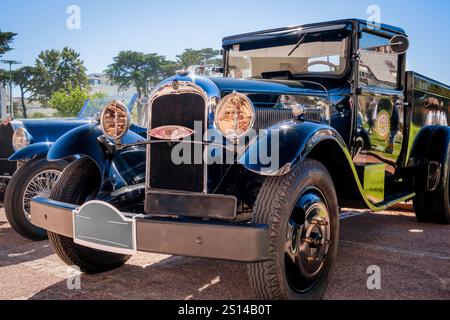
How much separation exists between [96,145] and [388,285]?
7.28ft

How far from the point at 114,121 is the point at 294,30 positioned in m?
1.84

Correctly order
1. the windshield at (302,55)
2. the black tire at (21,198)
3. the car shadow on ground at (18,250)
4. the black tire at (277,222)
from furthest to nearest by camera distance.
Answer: the black tire at (21,198) → the windshield at (302,55) → the car shadow on ground at (18,250) → the black tire at (277,222)

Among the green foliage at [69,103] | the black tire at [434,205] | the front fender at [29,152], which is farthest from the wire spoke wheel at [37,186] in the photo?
the green foliage at [69,103]

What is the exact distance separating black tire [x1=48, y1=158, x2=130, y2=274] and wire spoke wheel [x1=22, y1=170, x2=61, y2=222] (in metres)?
1.51

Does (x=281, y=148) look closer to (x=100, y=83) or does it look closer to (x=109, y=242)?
(x=109, y=242)

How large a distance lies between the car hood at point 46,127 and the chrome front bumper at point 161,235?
3183 mm

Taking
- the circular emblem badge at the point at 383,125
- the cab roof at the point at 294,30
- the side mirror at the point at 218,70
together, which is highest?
the cab roof at the point at 294,30

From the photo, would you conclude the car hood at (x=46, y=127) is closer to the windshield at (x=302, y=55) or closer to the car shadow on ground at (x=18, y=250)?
the car shadow on ground at (x=18, y=250)

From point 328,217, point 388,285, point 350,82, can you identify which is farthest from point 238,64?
point 388,285

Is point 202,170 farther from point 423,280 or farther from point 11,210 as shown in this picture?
point 11,210

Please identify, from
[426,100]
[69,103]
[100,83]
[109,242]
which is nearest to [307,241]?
[109,242]

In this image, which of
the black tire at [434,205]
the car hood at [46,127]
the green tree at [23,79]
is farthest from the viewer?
the green tree at [23,79]

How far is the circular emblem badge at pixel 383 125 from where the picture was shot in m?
4.23

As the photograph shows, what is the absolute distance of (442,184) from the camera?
470cm
